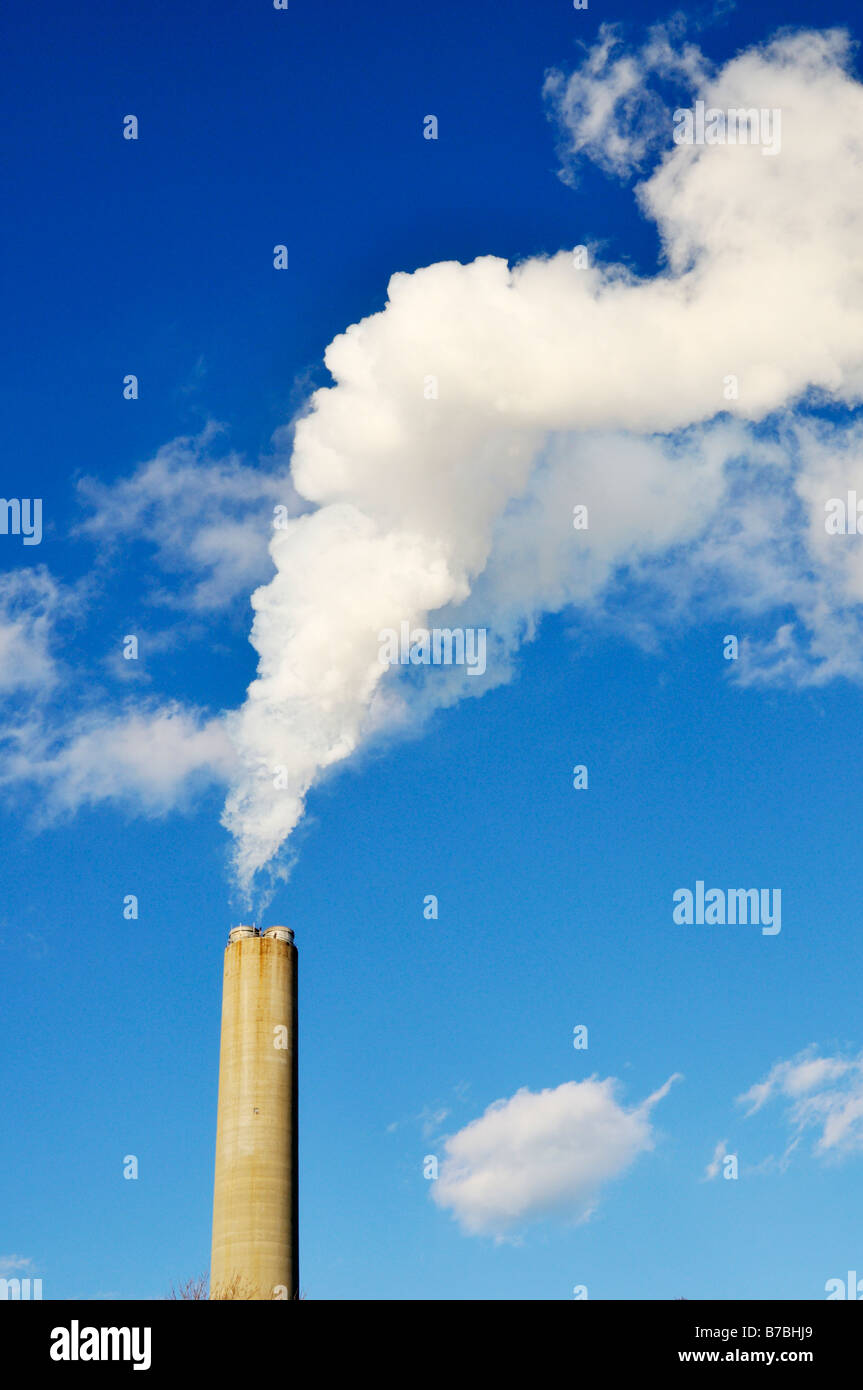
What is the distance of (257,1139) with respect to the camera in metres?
41.0

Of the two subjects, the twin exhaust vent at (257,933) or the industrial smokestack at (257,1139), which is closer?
the industrial smokestack at (257,1139)

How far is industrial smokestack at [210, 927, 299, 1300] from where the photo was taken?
131 feet

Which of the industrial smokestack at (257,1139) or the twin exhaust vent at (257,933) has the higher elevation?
the twin exhaust vent at (257,933)

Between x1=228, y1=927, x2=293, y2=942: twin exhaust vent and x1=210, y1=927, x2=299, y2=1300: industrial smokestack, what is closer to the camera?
x1=210, y1=927, x2=299, y2=1300: industrial smokestack

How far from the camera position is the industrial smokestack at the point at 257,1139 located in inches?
1571

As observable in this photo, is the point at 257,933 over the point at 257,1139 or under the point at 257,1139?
over

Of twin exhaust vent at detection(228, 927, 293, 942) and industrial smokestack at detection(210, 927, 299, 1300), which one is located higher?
twin exhaust vent at detection(228, 927, 293, 942)
